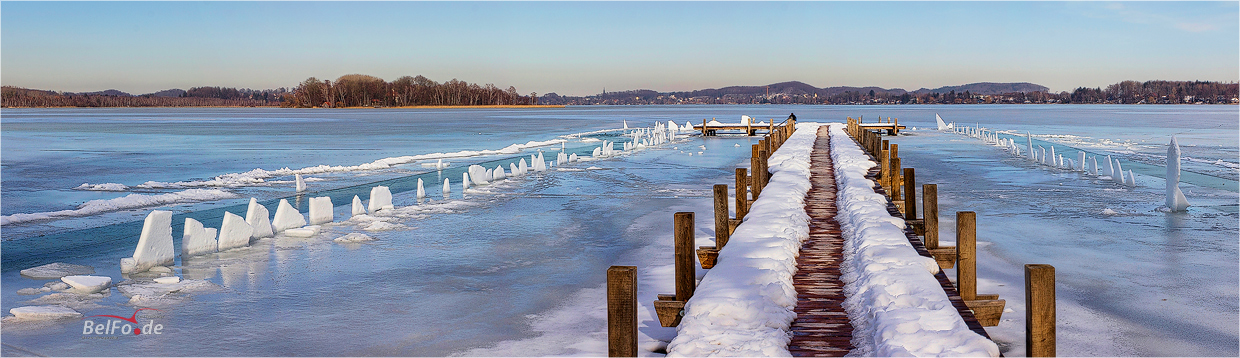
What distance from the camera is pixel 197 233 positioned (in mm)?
11164

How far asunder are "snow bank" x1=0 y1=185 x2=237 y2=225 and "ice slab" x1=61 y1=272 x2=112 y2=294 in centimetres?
604

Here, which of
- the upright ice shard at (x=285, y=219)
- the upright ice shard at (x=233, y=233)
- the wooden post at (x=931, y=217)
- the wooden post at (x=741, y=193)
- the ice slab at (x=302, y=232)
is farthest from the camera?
the upright ice shard at (x=285, y=219)

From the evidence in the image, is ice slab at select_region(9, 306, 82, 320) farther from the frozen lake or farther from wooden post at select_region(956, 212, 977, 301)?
wooden post at select_region(956, 212, 977, 301)

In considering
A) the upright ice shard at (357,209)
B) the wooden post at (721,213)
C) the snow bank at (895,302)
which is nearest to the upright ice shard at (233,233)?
the upright ice shard at (357,209)

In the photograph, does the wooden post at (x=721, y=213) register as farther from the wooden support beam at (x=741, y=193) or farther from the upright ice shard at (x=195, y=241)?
the upright ice shard at (x=195, y=241)

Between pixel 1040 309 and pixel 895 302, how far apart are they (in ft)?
4.20

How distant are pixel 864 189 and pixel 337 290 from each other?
26.5ft

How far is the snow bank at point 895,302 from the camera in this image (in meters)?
5.17

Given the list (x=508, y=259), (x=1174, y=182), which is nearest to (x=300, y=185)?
(x=508, y=259)

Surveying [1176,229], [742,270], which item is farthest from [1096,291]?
[1176,229]

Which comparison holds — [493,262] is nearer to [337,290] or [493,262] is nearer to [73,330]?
[337,290]

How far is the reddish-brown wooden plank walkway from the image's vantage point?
5695 mm

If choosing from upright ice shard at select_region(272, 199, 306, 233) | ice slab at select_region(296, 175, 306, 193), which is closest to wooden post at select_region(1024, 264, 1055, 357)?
upright ice shard at select_region(272, 199, 306, 233)

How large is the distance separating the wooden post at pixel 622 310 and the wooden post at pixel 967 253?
11.5 feet
